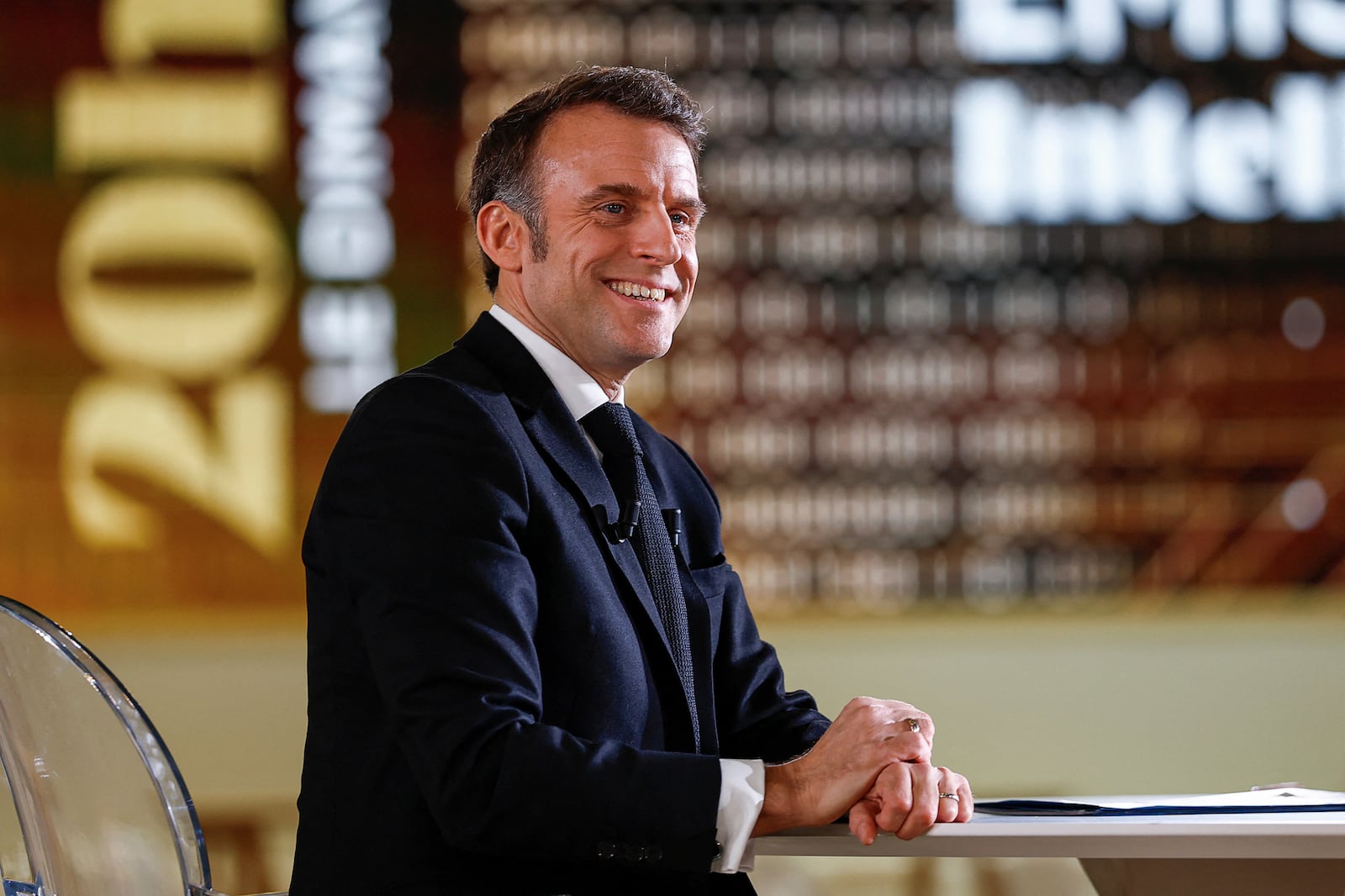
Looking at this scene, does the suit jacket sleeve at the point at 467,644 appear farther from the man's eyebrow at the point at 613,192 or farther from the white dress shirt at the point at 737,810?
the man's eyebrow at the point at 613,192

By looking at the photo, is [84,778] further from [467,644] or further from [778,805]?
[778,805]

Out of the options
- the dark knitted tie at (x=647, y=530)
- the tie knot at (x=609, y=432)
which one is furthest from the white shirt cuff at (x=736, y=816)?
the tie knot at (x=609, y=432)

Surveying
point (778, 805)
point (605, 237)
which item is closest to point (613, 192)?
point (605, 237)

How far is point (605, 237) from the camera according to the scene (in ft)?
4.62

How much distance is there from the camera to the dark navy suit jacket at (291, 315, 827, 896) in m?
1.05

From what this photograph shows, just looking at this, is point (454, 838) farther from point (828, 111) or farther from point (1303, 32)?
point (1303, 32)

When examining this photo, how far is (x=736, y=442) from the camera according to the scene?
11.0 feet

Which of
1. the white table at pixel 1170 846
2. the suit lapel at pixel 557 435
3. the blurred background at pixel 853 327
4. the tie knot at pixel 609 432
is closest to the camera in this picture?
the white table at pixel 1170 846

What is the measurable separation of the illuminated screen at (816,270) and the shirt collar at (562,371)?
1946 mm

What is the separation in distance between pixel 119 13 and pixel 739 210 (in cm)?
151

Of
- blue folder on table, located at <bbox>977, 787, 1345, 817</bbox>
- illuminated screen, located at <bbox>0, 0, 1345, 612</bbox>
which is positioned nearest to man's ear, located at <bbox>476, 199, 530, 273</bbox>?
blue folder on table, located at <bbox>977, 787, 1345, 817</bbox>

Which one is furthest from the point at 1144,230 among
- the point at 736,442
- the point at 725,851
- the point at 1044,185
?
the point at 725,851

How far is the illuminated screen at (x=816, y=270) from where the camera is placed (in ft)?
10.9

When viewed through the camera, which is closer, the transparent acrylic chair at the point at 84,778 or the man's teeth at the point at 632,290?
the transparent acrylic chair at the point at 84,778
